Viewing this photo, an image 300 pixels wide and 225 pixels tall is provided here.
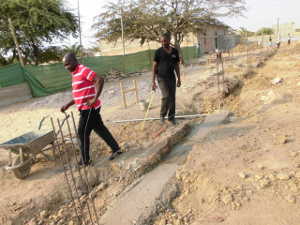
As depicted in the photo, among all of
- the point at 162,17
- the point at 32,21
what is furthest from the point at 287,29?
the point at 32,21

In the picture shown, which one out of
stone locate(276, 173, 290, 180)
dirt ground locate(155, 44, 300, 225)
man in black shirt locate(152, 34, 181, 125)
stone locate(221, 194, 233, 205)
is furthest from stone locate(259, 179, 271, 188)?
man in black shirt locate(152, 34, 181, 125)

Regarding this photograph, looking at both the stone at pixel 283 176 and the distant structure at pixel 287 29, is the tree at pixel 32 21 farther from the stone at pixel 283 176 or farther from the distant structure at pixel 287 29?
the distant structure at pixel 287 29

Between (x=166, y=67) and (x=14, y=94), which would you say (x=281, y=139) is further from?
(x=14, y=94)

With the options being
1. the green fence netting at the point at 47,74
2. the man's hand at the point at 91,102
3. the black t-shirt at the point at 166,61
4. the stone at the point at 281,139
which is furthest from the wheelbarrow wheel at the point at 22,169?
the green fence netting at the point at 47,74

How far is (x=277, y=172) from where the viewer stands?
2588 millimetres

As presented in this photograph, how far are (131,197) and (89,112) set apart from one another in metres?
1.23

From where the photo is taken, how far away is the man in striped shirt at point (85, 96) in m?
2.93

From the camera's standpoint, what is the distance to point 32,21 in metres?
13.5

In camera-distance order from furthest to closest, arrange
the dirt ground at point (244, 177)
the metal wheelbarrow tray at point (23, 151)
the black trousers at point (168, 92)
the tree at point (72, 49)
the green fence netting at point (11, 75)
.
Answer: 1. the tree at point (72, 49)
2. the green fence netting at point (11, 75)
3. the black trousers at point (168, 92)
4. the metal wheelbarrow tray at point (23, 151)
5. the dirt ground at point (244, 177)

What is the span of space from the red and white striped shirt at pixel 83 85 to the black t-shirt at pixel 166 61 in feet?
5.11

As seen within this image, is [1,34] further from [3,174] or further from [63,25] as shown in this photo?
[3,174]

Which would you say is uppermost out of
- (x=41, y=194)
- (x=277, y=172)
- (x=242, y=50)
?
(x=242, y=50)

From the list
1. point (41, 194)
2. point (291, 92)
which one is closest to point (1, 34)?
point (41, 194)

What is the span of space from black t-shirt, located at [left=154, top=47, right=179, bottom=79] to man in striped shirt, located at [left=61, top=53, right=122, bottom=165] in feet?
5.01
